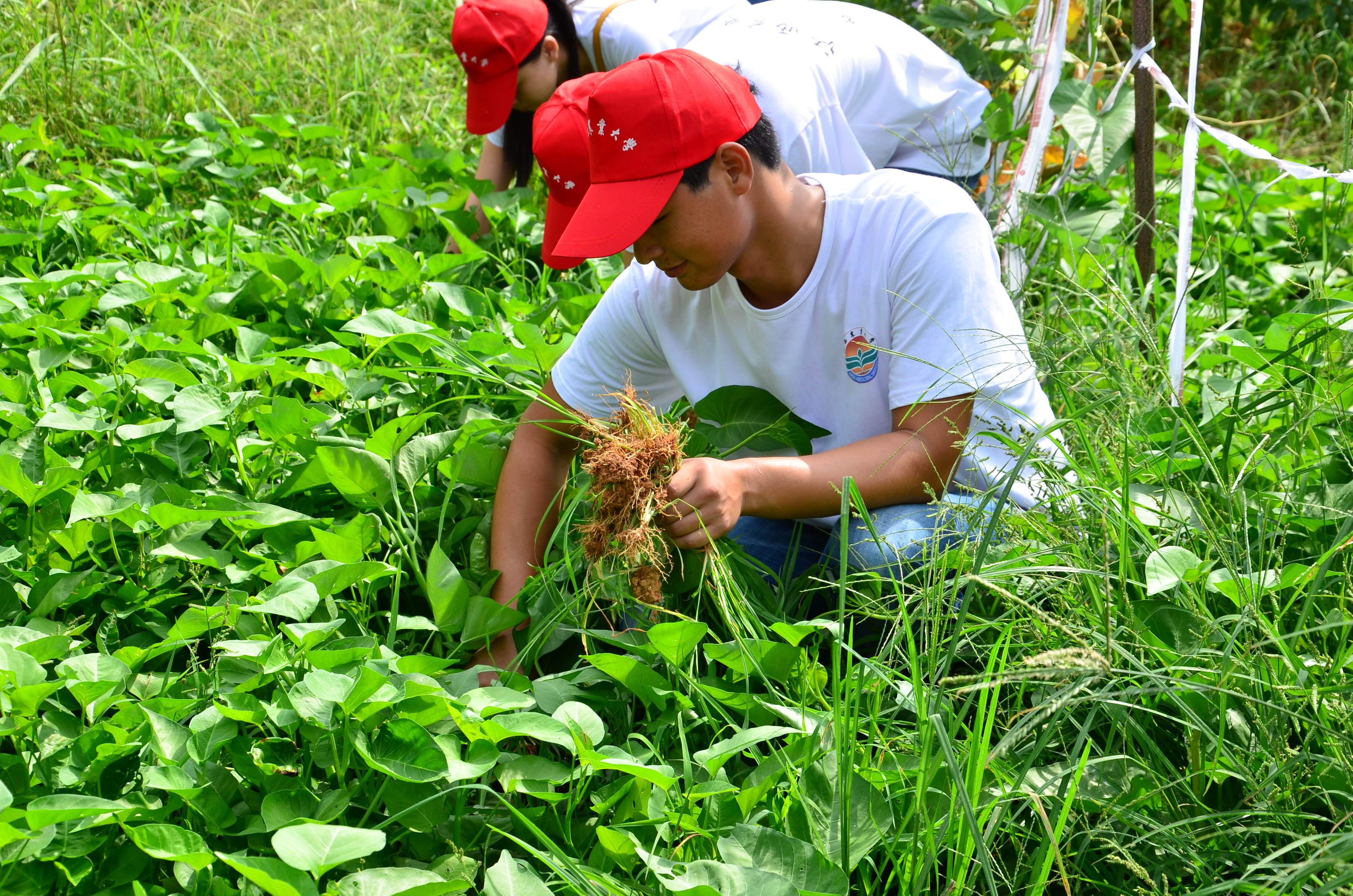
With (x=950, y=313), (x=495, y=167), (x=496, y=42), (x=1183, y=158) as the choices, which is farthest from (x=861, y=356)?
(x=495, y=167)

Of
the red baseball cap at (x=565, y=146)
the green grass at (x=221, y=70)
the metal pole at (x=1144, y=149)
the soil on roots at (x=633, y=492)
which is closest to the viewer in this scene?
the soil on roots at (x=633, y=492)

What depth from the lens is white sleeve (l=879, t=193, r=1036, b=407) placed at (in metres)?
1.30

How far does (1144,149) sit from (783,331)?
86cm

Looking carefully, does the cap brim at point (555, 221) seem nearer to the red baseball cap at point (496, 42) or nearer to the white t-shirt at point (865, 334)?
the white t-shirt at point (865, 334)

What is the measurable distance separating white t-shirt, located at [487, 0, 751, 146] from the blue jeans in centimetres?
116

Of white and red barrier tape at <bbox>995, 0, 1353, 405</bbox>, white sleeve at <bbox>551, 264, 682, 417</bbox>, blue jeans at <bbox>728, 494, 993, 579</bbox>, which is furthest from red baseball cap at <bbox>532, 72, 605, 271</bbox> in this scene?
white and red barrier tape at <bbox>995, 0, 1353, 405</bbox>

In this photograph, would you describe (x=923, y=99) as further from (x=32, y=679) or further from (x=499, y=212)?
(x=32, y=679)

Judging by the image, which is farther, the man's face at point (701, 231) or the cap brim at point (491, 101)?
the cap brim at point (491, 101)

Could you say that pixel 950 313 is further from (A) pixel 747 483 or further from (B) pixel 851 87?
(B) pixel 851 87

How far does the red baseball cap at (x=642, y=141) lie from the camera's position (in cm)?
124

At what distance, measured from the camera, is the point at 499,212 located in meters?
2.43

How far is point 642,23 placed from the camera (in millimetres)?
2217

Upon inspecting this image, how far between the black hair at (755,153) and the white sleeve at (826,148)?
39 cm

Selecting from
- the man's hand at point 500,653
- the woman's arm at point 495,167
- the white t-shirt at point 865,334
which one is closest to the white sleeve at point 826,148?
the white t-shirt at point 865,334
